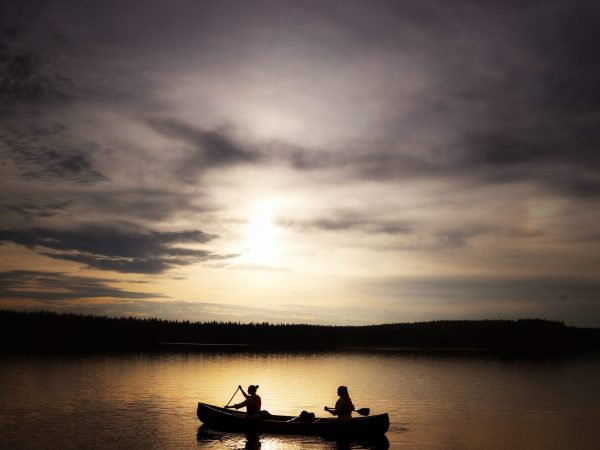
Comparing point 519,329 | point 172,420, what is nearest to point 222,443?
point 172,420

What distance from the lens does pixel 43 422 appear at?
105 ft

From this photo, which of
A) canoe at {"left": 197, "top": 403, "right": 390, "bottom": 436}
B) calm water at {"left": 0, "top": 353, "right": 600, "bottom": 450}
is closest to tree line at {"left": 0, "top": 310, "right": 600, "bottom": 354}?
calm water at {"left": 0, "top": 353, "right": 600, "bottom": 450}

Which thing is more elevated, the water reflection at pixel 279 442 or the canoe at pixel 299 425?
the canoe at pixel 299 425

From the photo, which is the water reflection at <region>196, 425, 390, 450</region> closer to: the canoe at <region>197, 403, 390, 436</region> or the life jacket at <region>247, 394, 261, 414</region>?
the canoe at <region>197, 403, 390, 436</region>

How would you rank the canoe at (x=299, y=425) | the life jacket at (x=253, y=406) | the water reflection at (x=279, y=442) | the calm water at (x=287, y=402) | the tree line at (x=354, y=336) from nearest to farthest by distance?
the water reflection at (x=279, y=442) < the canoe at (x=299, y=425) < the calm water at (x=287, y=402) < the life jacket at (x=253, y=406) < the tree line at (x=354, y=336)

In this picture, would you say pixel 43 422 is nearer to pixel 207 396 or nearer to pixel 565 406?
pixel 207 396

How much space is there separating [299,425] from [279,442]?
50.2 inches

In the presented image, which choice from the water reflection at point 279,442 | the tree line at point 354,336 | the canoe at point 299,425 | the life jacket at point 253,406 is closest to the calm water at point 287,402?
the water reflection at point 279,442

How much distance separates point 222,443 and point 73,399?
18800mm

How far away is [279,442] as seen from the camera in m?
28.3

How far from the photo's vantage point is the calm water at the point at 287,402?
94.6ft

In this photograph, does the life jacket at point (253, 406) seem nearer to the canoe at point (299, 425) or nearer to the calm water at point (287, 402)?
the canoe at point (299, 425)

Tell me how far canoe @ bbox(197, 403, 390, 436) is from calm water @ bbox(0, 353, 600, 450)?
505 millimetres

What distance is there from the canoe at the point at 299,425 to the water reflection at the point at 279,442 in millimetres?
348
